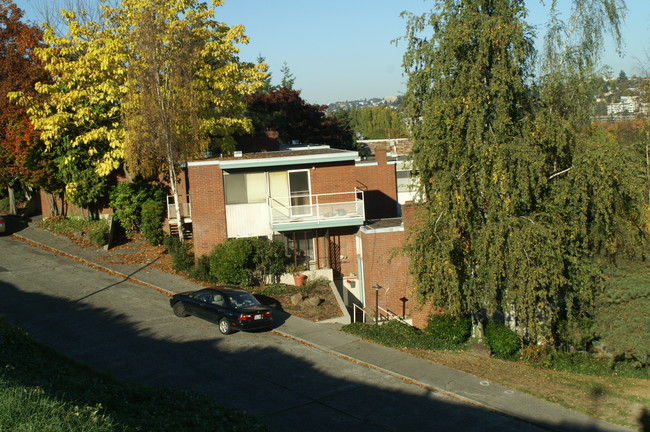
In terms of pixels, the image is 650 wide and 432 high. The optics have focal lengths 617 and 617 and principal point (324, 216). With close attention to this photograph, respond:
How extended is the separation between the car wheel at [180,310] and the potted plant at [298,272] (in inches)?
219

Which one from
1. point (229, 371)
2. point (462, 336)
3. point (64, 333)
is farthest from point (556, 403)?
point (64, 333)

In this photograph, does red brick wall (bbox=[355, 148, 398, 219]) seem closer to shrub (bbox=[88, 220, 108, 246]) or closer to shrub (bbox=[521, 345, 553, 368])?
shrub (bbox=[88, 220, 108, 246])

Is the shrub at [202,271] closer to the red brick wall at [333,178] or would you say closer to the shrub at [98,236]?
the red brick wall at [333,178]

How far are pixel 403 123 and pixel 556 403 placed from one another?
8.93m

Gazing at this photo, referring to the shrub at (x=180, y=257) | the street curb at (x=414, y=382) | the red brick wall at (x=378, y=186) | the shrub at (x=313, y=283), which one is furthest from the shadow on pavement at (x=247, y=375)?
the red brick wall at (x=378, y=186)

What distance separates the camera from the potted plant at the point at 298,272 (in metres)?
24.8

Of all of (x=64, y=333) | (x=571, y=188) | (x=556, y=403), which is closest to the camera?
(x=556, y=403)

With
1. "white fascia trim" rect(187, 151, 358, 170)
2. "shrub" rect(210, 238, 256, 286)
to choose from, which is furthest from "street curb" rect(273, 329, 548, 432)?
"white fascia trim" rect(187, 151, 358, 170)

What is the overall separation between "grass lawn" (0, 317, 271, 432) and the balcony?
11.3 metres

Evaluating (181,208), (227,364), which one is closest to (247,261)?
(181,208)

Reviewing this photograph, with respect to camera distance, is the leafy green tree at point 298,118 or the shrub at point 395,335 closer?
the shrub at point 395,335

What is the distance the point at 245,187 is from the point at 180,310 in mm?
7280

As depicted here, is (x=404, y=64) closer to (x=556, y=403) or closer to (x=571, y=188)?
(x=571, y=188)

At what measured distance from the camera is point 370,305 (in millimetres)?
24859
